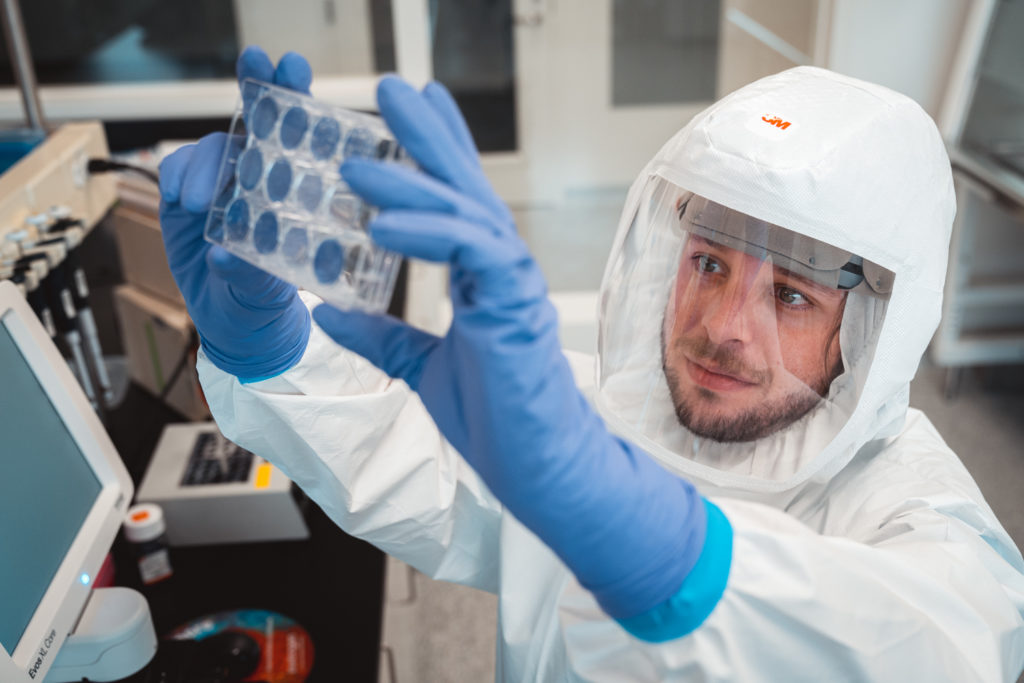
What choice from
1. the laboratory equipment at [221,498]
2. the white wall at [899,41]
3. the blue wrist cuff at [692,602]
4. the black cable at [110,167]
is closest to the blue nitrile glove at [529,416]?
the blue wrist cuff at [692,602]

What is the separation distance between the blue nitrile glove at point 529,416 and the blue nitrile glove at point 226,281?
199 millimetres

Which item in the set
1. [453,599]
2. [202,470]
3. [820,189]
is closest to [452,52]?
[453,599]

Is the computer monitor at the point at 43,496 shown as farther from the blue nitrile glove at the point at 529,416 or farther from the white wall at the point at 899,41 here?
the white wall at the point at 899,41

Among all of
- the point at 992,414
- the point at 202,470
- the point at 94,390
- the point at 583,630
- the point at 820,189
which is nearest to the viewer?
the point at 583,630

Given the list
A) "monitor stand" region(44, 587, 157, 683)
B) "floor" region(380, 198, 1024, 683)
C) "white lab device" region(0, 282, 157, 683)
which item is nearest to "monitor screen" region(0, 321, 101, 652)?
"white lab device" region(0, 282, 157, 683)

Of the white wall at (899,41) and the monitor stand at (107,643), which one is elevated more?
the white wall at (899,41)

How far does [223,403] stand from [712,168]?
2.10ft

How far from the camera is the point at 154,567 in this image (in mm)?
1264

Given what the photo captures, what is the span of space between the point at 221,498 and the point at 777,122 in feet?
3.23

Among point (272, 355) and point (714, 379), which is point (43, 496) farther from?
point (714, 379)

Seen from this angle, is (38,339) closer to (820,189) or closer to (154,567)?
(154,567)

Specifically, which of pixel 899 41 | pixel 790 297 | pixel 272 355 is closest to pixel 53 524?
pixel 272 355

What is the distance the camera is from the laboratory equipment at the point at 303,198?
2.31ft

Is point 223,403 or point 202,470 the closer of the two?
point 223,403
